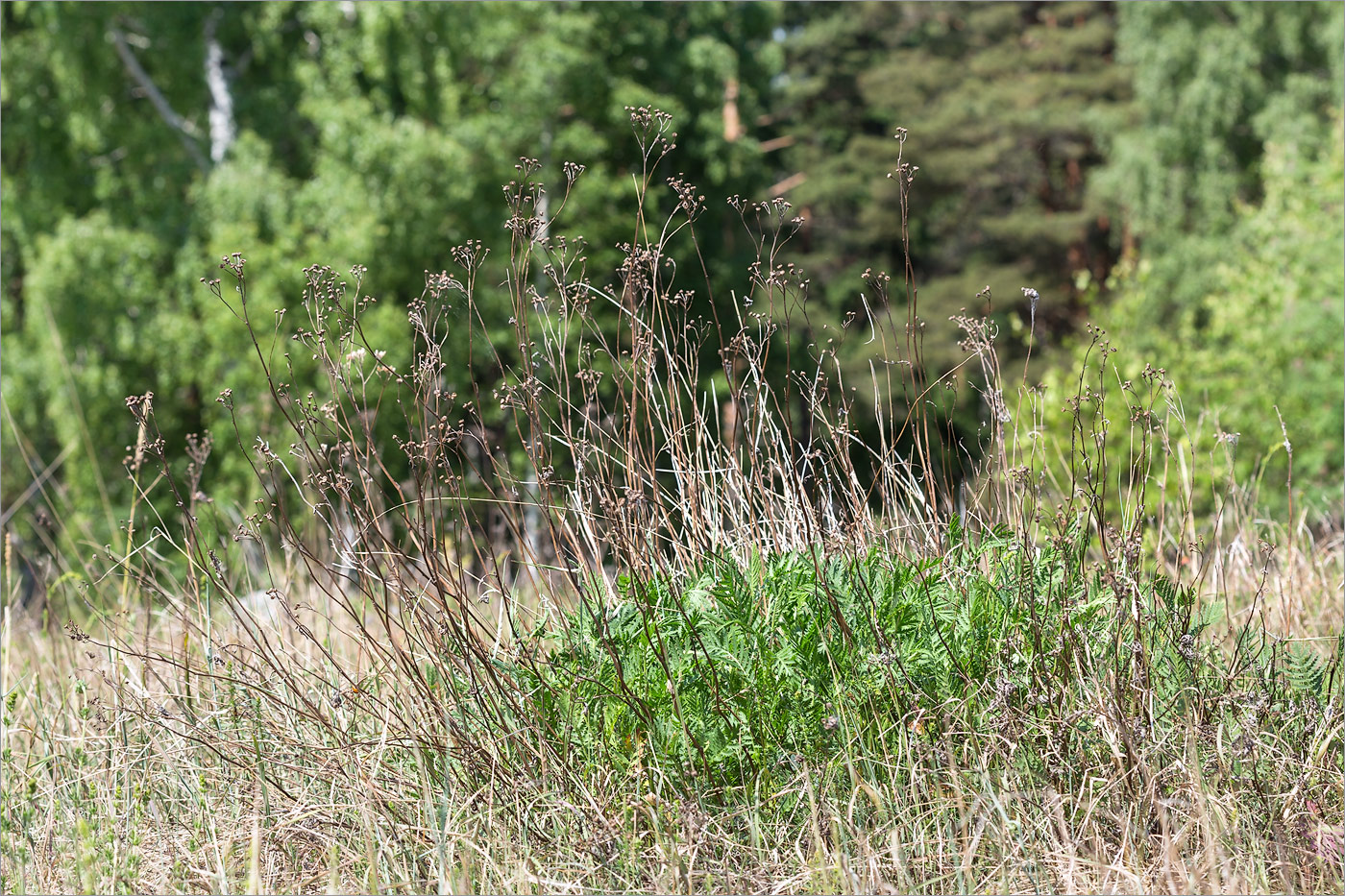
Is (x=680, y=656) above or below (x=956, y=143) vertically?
above

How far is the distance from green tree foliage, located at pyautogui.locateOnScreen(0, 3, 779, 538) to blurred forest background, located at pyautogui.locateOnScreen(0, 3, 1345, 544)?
5cm

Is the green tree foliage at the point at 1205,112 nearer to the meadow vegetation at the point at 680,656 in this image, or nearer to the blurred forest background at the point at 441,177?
the blurred forest background at the point at 441,177

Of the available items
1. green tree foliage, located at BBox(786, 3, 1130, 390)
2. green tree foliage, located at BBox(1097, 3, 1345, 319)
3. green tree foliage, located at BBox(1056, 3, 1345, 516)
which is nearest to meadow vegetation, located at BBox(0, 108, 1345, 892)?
green tree foliage, located at BBox(1056, 3, 1345, 516)

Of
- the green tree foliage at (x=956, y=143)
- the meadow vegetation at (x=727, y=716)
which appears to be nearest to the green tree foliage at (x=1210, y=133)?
the green tree foliage at (x=956, y=143)

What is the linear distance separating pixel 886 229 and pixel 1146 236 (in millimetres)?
4595

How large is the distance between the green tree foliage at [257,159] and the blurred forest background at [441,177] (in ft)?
0.15

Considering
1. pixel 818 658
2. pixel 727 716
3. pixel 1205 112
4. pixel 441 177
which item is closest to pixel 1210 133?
pixel 1205 112

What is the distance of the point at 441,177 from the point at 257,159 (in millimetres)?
2717

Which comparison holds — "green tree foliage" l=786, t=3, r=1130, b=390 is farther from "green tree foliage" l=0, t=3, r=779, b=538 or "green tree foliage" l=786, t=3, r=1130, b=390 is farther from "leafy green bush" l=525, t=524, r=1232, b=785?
"leafy green bush" l=525, t=524, r=1232, b=785

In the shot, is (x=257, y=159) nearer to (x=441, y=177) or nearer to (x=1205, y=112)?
(x=441, y=177)

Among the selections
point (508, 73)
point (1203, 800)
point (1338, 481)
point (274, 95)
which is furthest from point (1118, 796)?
point (274, 95)

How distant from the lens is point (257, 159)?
545 inches

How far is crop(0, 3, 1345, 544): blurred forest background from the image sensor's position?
35.6 feet

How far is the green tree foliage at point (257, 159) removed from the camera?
42.1ft
